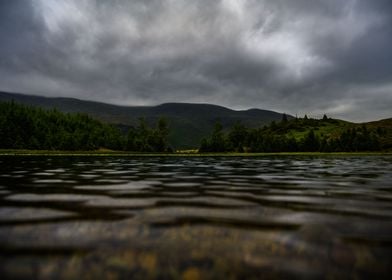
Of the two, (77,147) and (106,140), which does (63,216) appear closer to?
(77,147)

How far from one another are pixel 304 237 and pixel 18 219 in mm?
6170

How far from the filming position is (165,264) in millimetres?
4402

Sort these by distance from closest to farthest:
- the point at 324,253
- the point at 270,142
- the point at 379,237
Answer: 1. the point at 324,253
2. the point at 379,237
3. the point at 270,142

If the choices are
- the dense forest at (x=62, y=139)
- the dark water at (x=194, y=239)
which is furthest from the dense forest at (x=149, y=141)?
the dark water at (x=194, y=239)

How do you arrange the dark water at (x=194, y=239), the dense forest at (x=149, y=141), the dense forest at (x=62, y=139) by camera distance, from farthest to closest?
the dense forest at (x=149, y=141), the dense forest at (x=62, y=139), the dark water at (x=194, y=239)

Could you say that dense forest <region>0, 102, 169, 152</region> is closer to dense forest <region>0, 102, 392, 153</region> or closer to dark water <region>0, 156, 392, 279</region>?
dense forest <region>0, 102, 392, 153</region>

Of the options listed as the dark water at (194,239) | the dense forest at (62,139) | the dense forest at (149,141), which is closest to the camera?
the dark water at (194,239)

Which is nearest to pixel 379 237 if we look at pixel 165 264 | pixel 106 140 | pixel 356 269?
pixel 356 269

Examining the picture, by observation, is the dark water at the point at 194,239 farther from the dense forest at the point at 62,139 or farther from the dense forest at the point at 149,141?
the dense forest at the point at 62,139

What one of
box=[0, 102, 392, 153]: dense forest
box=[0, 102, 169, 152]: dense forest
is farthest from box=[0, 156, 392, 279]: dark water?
box=[0, 102, 169, 152]: dense forest

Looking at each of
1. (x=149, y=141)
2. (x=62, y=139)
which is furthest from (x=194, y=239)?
(x=62, y=139)

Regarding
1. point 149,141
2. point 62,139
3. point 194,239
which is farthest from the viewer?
point 62,139

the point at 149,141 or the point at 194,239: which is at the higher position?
the point at 194,239

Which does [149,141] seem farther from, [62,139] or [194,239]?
[194,239]
